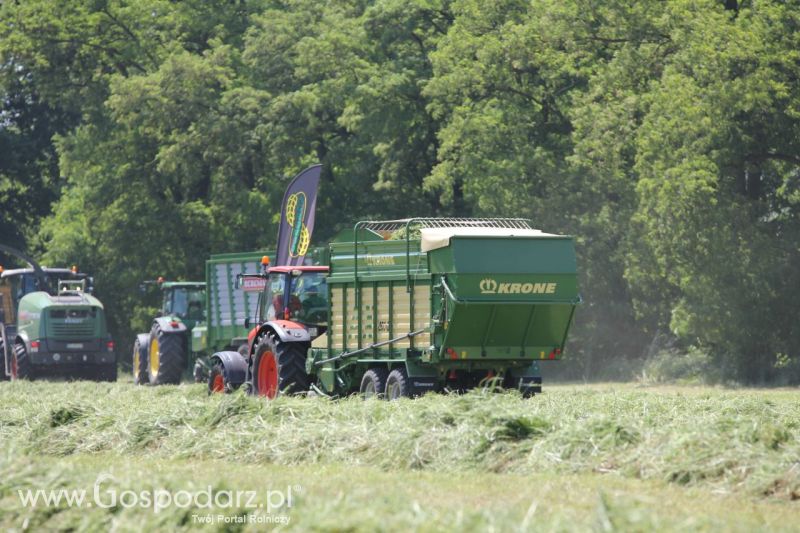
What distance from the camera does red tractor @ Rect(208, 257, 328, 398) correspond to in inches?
838

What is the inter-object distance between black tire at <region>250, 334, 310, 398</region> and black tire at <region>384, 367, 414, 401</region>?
1.80 meters

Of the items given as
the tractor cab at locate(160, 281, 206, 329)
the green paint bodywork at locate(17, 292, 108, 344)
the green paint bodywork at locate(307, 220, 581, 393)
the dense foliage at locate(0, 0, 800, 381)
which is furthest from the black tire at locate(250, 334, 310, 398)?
the green paint bodywork at locate(17, 292, 108, 344)

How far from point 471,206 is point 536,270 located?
1981 centimetres

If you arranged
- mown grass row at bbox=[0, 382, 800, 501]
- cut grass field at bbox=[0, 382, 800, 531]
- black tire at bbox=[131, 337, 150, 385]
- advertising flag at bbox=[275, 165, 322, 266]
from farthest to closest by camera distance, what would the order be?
black tire at bbox=[131, 337, 150, 385] < advertising flag at bbox=[275, 165, 322, 266] < mown grass row at bbox=[0, 382, 800, 501] < cut grass field at bbox=[0, 382, 800, 531]

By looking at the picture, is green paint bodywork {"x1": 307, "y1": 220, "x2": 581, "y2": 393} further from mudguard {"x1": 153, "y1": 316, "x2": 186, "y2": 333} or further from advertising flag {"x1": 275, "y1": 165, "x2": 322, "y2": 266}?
mudguard {"x1": 153, "y1": 316, "x2": 186, "y2": 333}

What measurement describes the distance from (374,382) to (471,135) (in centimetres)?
1740

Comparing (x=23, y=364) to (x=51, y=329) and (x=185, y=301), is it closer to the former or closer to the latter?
(x=51, y=329)

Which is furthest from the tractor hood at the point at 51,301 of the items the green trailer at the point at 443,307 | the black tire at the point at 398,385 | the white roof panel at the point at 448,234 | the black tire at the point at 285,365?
the white roof panel at the point at 448,234

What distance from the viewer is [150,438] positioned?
15.8m

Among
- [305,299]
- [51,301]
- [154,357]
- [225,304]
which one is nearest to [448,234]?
[305,299]

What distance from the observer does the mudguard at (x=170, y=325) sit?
105 ft

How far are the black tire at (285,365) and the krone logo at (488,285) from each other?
3.56 metres

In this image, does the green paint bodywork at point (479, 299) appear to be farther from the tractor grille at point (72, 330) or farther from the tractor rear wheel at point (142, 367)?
the tractor grille at point (72, 330)

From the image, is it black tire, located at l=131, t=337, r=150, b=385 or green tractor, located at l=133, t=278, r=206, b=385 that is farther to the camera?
black tire, located at l=131, t=337, r=150, b=385
